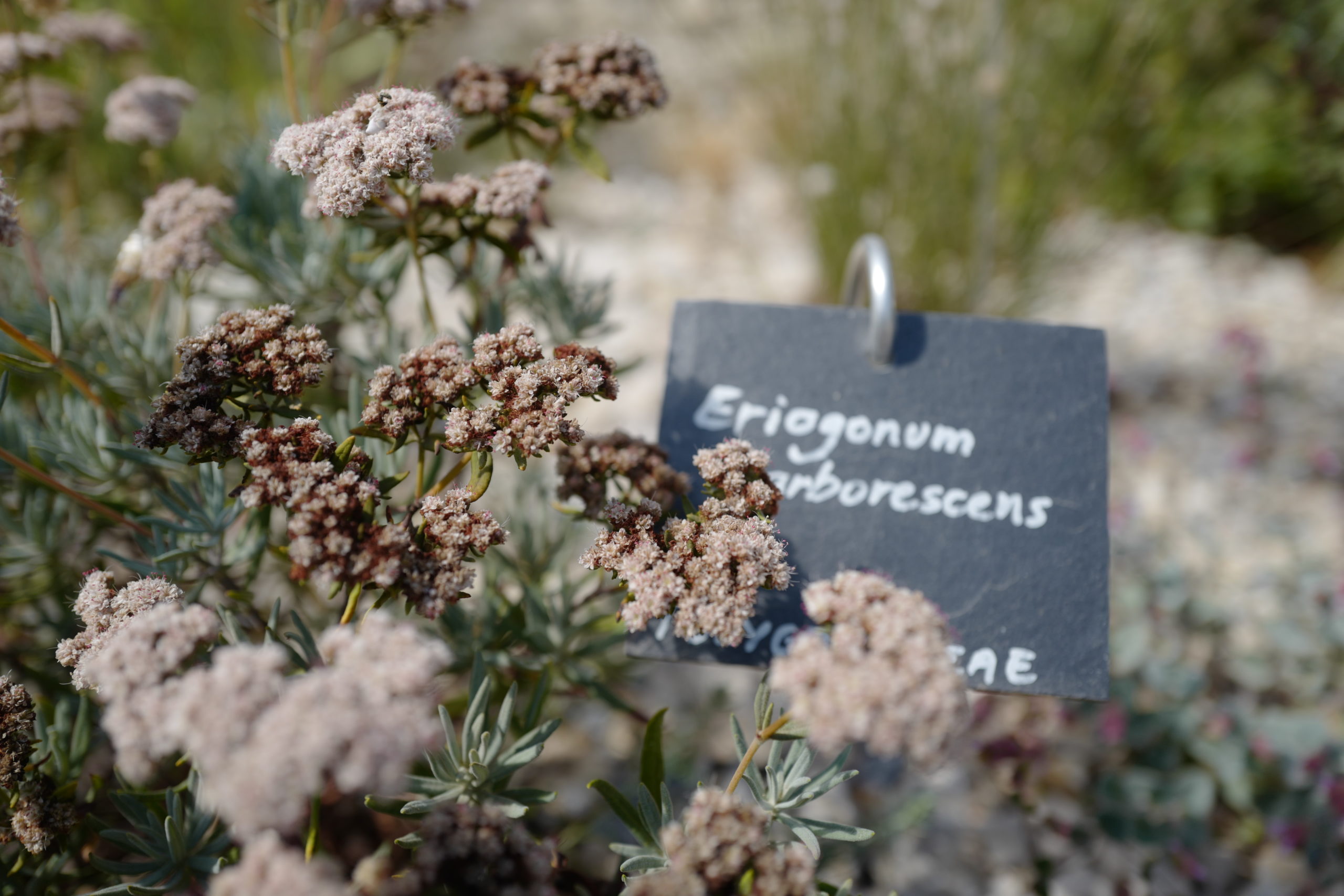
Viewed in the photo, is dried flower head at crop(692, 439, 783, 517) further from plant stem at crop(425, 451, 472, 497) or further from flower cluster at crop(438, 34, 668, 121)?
flower cluster at crop(438, 34, 668, 121)

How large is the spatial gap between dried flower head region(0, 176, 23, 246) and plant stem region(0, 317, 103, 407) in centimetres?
13

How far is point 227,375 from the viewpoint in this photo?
1.20 m

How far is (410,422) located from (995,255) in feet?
12.2

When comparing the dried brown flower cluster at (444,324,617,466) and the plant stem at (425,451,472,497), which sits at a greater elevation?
the dried brown flower cluster at (444,324,617,466)

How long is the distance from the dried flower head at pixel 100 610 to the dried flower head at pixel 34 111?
1.45 meters

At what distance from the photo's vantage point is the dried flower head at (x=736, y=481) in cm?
126

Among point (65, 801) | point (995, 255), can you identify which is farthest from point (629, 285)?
point (65, 801)

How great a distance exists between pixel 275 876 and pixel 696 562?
626 mm

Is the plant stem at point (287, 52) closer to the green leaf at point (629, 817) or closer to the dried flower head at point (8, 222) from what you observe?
the dried flower head at point (8, 222)

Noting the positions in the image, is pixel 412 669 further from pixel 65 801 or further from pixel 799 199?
pixel 799 199

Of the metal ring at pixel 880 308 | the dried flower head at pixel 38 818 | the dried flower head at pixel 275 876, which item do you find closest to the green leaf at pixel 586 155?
the metal ring at pixel 880 308

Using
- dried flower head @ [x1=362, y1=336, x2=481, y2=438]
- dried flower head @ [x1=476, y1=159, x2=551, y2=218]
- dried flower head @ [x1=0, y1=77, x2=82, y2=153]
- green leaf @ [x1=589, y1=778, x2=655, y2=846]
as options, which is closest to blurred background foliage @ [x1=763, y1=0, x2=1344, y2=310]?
dried flower head @ [x1=476, y1=159, x2=551, y2=218]

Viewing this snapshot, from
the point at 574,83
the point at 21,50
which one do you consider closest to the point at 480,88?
the point at 574,83

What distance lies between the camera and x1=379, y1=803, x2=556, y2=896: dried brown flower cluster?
37.9 inches
